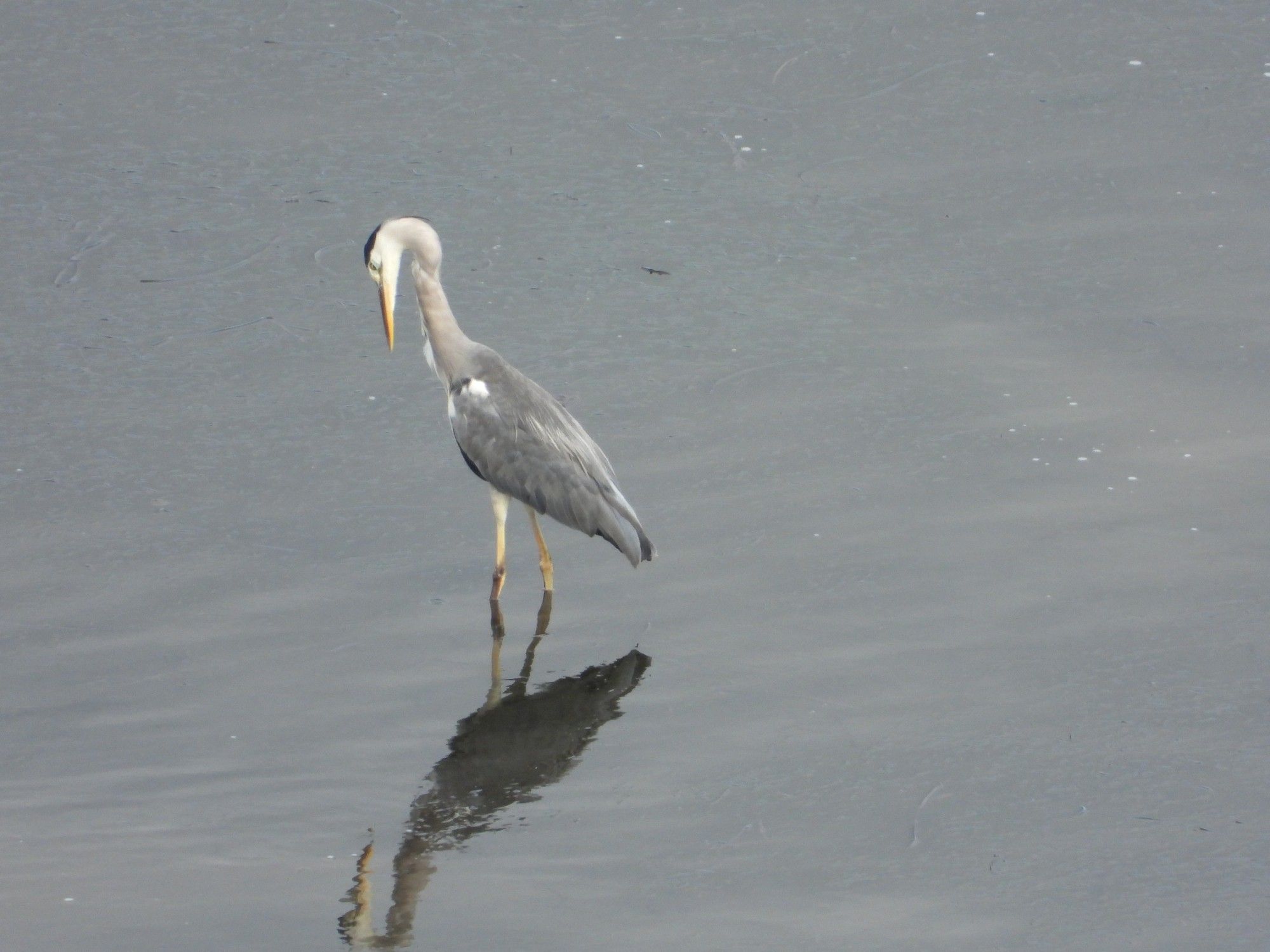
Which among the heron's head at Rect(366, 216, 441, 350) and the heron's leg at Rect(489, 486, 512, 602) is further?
the heron's head at Rect(366, 216, 441, 350)

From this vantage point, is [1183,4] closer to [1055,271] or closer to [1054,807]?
[1055,271]

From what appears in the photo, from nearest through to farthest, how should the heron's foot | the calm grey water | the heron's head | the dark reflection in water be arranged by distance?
1. the dark reflection in water
2. the calm grey water
3. the heron's foot
4. the heron's head

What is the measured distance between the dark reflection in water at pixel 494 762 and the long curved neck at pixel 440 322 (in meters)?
1.31

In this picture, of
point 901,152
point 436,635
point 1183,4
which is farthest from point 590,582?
point 1183,4

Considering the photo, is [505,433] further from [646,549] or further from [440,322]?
[646,549]

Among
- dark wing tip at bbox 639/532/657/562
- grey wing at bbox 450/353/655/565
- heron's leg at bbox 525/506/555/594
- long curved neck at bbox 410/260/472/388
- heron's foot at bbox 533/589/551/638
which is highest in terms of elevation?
long curved neck at bbox 410/260/472/388

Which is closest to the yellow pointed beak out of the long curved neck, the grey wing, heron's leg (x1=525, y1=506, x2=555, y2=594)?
the long curved neck

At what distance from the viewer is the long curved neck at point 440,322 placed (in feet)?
24.2

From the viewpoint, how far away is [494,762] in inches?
223

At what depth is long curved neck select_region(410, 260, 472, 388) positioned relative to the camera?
738 centimetres

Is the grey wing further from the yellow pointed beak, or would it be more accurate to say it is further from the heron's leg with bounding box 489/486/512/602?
the yellow pointed beak

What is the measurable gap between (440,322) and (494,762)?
7.95 feet

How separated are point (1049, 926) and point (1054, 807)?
62cm

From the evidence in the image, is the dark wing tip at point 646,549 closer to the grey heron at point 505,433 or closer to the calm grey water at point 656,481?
the grey heron at point 505,433
